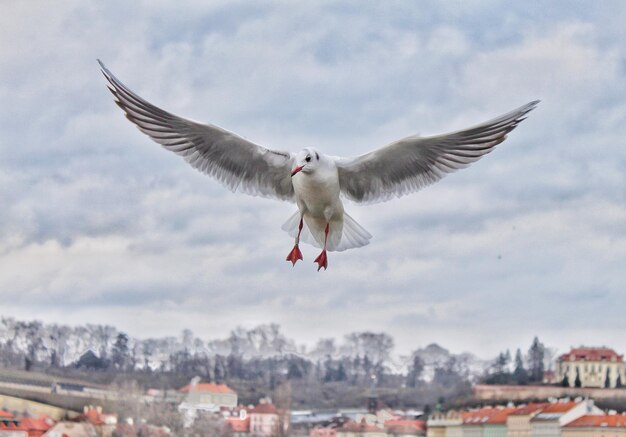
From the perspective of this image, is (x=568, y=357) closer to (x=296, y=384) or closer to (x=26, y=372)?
(x=296, y=384)

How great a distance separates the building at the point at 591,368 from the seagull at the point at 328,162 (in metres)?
Answer: 47.7

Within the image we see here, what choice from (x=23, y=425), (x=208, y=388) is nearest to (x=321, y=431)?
(x=208, y=388)

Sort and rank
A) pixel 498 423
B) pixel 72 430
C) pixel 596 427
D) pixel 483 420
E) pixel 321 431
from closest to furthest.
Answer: pixel 72 430, pixel 321 431, pixel 483 420, pixel 596 427, pixel 498 423

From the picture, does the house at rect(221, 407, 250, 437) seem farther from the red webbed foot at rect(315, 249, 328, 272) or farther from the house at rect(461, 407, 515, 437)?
the red webbed foot at rect(315, 249, 328, 272)

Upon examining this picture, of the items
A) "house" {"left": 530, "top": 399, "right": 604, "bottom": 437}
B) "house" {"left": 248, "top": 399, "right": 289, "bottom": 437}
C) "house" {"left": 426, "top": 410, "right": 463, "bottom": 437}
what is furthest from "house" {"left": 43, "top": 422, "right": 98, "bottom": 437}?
"house" {"left": 530, "top": 399, "right": 604, "bottom": 437}

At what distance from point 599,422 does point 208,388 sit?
1370 centimetres

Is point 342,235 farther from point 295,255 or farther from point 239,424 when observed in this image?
point 239,424

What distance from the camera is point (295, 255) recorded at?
9.70 meters

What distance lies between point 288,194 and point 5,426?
120 ft

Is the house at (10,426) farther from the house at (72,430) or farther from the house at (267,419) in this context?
the house at (267,419)

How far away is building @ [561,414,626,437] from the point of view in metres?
53.4

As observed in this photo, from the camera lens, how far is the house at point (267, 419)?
48.1 m

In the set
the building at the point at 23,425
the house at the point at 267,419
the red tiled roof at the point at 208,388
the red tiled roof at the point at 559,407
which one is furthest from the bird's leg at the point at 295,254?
the red tiled roof at the point at 559,407

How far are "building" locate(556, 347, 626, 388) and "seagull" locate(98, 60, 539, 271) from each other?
Result: 47691mm
